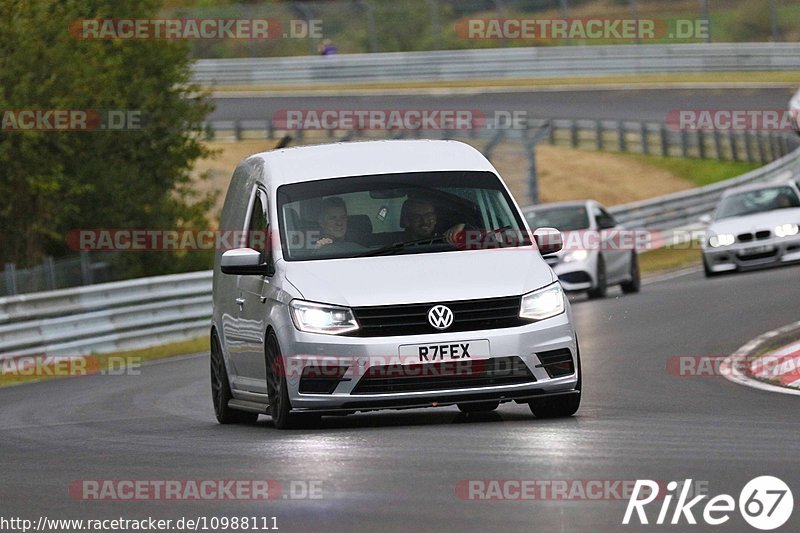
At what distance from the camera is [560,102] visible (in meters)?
55.6

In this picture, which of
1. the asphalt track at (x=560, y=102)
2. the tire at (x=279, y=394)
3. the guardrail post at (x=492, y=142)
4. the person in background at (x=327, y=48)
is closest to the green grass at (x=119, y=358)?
the guardrail post at (x=492, y=142)

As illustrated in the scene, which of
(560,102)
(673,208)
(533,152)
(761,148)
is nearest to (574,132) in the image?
(560,102)

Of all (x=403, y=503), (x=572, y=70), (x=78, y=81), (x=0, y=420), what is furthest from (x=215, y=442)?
(x=572, y=70)

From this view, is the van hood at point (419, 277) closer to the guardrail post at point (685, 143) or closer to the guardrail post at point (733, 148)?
the guardrail post at point (733, 148)

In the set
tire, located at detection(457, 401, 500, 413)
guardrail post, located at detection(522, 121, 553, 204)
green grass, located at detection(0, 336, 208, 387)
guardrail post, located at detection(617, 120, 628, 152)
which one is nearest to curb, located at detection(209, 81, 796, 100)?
guardrail post, located at detection(617, 120, 628, 152)

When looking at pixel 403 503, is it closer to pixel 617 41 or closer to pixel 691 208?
pixel 691 208

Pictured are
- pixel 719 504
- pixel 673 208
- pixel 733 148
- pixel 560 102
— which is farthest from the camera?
pixel 560 102

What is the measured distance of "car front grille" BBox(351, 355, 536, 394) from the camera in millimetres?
10789

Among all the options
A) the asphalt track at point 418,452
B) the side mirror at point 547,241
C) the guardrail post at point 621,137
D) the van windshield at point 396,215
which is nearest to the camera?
the asphalt track at point 418,452

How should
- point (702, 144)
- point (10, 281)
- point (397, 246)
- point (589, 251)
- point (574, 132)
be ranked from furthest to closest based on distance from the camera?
point (574, 132) < point (702, 144) < point (589, 251) < point (10, 281) < point (397, 246)

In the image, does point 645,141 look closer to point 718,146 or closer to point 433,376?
point 718,146

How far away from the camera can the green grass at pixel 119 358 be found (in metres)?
21.6

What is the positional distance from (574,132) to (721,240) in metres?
23.5

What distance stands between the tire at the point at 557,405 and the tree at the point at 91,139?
15.2 meters
